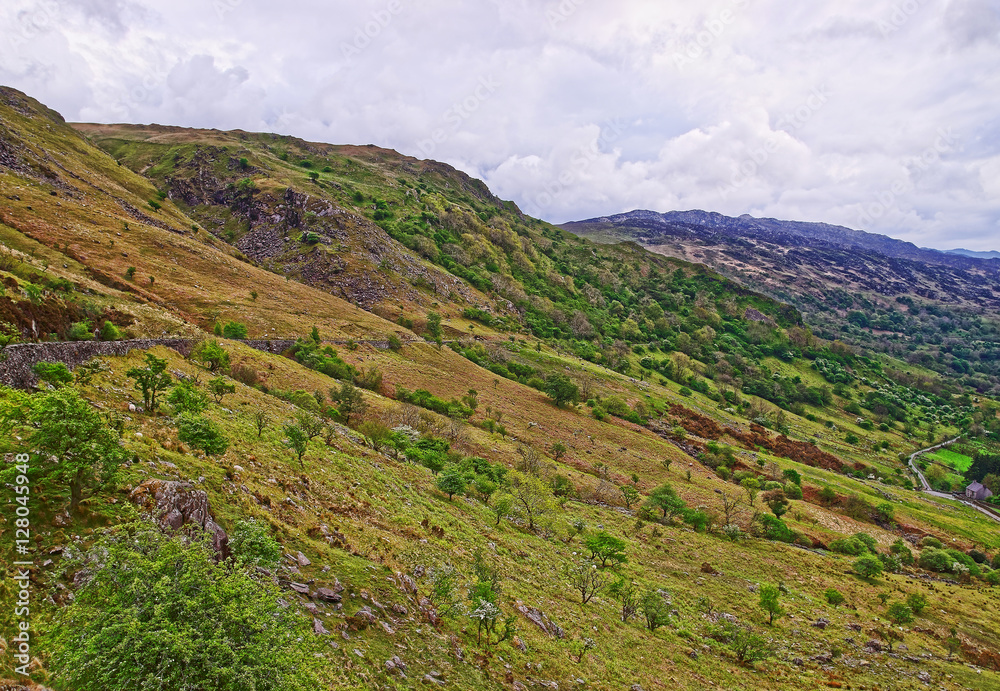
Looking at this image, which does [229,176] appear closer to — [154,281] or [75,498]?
[154,281]

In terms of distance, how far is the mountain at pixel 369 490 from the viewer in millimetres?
7941

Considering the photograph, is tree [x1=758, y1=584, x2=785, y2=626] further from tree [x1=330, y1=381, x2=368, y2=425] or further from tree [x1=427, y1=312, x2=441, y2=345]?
tree [x1=427, y1=312, x2=441, y2=345]

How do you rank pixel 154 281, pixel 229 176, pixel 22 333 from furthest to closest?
1. pixel 229 176
2. pixel 154 281
3. pixel 22 333

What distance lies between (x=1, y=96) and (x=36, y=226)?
44.6 meters

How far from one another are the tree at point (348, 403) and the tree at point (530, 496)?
12263mm

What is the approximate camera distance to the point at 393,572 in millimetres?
14094

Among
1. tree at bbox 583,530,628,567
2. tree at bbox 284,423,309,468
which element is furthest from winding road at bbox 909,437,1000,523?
tree at bbox 284,423,309,468

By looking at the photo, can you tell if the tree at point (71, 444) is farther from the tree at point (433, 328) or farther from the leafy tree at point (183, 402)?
the tree at point (433, 328)

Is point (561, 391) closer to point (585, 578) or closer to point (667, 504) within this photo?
point (667, 504)

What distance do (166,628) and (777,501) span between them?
51105mm

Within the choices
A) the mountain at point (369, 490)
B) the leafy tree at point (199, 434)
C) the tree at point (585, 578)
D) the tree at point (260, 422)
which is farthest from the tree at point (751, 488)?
the leafy tree at point (199, 434)

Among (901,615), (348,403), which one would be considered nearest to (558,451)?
(348,403)

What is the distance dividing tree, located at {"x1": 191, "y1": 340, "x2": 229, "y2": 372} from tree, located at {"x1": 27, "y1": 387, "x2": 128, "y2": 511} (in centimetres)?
1849

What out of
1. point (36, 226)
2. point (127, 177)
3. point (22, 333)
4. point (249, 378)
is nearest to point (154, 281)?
point (36, 226)
